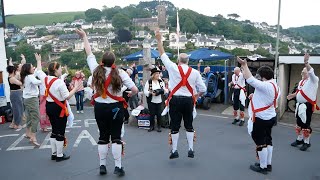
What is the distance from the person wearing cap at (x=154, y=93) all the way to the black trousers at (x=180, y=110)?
6.72 feet

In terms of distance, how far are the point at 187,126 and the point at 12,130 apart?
5.00 m

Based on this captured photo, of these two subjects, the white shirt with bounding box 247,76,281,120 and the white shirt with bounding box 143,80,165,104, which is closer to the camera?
the white shirt with bounding box 247,76,281,120

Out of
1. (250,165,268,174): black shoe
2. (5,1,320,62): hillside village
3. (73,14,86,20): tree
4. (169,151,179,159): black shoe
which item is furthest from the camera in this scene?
(73,14,86,20): tree

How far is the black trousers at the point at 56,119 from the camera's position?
15.8ft

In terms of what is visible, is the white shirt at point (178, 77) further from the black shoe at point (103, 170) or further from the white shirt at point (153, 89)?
the white shirt at point (153, 89)

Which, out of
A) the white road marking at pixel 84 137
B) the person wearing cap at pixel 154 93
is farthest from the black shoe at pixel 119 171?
the person wearing cap at pixel 154 93

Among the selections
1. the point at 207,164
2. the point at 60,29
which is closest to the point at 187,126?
the point at 207,164

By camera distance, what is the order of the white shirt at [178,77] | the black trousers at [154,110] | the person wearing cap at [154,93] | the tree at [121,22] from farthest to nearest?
the tree at [121,22] < the black trousers at [154,110] < the person wearing cap at [154,93] < the white shirt at [178,77]

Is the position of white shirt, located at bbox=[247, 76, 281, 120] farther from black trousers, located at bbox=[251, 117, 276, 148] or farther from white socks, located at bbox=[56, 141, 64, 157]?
white socks, located at bbox=[56, 141, 64, 157]

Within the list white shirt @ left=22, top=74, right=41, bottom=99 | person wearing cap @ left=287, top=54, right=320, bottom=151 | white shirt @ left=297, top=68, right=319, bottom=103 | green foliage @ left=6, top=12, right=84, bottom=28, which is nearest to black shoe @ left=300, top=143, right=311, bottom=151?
person wearing cap @ left=287, top=54, right=320, bottom=151

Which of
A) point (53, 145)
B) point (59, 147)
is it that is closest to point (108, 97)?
point (59, 147)

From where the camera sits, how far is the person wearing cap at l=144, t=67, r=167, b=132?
695 centimetres

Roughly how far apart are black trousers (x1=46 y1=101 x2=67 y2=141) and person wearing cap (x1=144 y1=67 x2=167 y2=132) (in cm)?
249

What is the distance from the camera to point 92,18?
12550 cm
